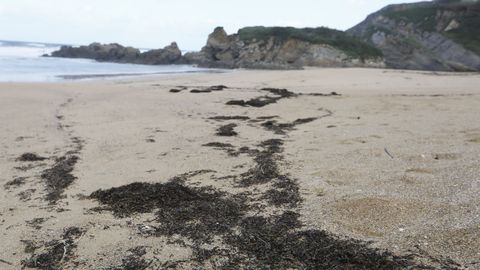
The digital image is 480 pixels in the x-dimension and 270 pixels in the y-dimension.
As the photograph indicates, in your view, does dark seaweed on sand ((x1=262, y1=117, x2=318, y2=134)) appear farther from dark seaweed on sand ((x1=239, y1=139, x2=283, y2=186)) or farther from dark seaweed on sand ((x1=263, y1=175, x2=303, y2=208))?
dark seaweed on sand ((x1=263, y1=175, x2=303, y2=208))

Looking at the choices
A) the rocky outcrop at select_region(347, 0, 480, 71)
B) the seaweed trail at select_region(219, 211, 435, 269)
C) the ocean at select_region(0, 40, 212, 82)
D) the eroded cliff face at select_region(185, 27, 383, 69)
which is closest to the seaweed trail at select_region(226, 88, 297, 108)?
the seaweed trail at select_region(219, 211, 435, 269)

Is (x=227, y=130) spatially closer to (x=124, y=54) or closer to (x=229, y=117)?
(x=229, y=117)

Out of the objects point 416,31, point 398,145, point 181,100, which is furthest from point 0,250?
point 416,31

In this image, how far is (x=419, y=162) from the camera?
18.0 feet

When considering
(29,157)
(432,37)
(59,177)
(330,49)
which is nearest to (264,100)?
(29,157)

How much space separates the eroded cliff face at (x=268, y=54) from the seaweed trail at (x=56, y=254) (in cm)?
4556

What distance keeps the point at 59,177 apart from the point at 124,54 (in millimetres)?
63153

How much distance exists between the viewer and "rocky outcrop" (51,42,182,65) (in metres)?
61.4

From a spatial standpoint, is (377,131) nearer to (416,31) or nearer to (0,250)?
(0,250)

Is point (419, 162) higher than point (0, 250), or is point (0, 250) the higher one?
point (419, 162)

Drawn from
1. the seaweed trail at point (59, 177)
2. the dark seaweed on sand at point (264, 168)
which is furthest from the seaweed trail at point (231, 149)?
the seaweed trail at point (59, 177)

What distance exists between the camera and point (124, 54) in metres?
66.2

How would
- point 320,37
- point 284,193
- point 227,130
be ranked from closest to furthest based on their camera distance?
1. point 284,193
2. point 227,130
3. point 320,37

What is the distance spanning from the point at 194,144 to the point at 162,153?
2.41 ft
